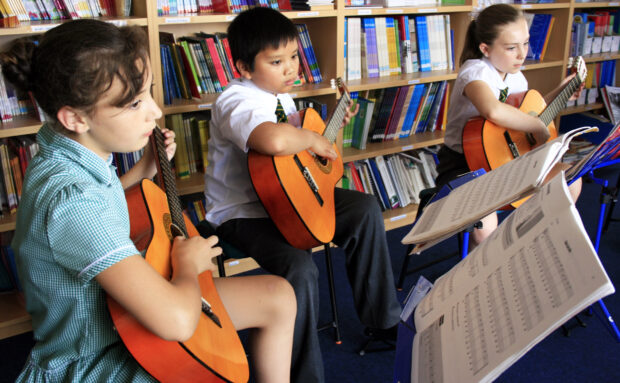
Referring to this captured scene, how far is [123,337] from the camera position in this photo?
1.02 metres

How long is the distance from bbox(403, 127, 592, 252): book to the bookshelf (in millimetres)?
1388

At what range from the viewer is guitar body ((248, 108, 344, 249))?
5.36 ft

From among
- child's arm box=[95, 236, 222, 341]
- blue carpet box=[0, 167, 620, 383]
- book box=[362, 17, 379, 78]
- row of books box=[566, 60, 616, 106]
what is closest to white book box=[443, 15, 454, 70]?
book box=[362, 17, 379, 78]

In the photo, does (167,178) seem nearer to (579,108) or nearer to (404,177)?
(404,177)

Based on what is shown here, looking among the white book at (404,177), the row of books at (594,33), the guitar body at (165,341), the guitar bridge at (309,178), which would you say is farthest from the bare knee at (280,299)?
the row of books at (594,33)

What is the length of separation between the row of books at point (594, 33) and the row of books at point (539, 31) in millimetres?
290

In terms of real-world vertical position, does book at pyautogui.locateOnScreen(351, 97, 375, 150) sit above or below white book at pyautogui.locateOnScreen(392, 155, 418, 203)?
above

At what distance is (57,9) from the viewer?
1.99 metres

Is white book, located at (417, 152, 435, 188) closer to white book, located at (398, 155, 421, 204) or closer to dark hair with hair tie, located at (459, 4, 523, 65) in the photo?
white book, located at (398, 155, 421, 204)

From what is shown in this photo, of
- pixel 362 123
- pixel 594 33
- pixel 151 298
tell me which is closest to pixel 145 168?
pixel 151 298

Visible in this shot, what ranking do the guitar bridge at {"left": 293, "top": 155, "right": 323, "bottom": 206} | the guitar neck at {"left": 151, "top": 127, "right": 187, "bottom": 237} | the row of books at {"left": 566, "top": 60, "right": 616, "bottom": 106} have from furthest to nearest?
the row of books at {"left": 566, "top": 60, "right": 616, "bottom": 106} < the guitar bridge at {"left": 293, "top": 155, "right": 323, "bottom": 206} < the guitar neck at {"left": 151, "top": 127, "right": 187, "bottom": 237}

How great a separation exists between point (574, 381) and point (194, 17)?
6.35 ft

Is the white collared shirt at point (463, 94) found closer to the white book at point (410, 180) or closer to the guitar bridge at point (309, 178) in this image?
the white book at point (410, 180)

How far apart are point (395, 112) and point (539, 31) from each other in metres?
1.26
